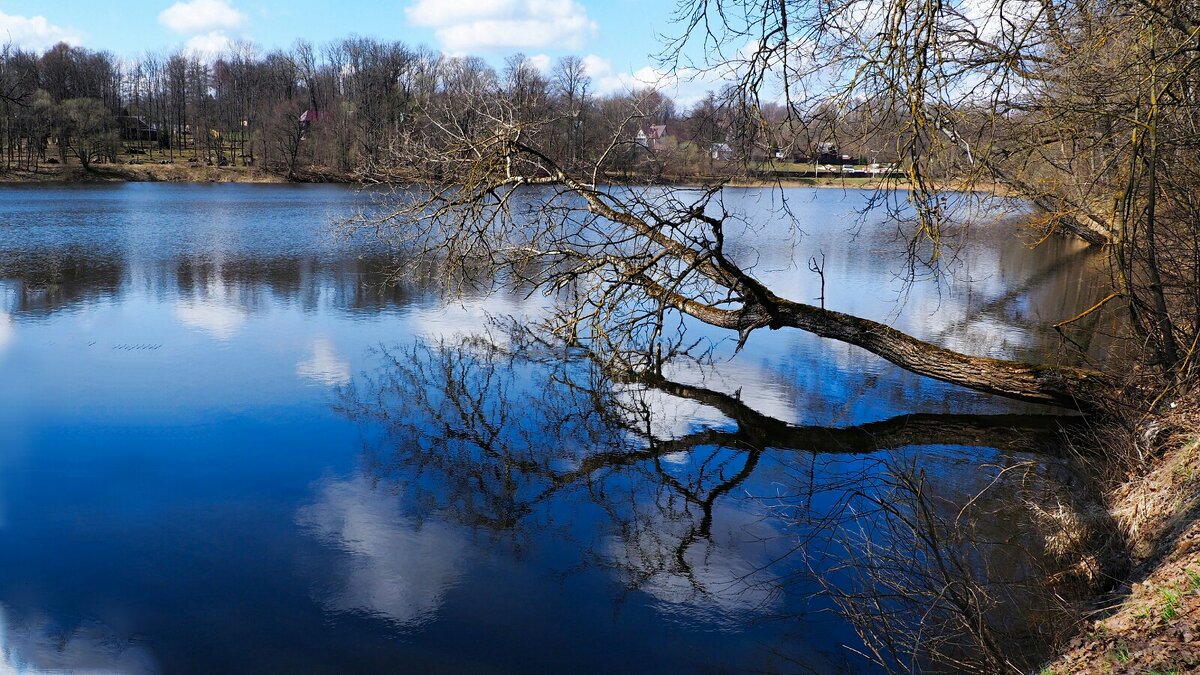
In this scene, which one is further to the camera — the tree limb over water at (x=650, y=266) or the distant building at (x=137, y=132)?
the distant building at (x=137, y=132)

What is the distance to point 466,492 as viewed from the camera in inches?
306

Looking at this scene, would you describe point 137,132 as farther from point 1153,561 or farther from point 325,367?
point 1153,561

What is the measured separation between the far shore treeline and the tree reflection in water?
110 inches

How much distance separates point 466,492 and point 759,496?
2479 mm

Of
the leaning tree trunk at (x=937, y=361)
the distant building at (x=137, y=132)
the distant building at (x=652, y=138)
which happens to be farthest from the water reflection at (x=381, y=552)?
the distant building at (x=137, y=132)

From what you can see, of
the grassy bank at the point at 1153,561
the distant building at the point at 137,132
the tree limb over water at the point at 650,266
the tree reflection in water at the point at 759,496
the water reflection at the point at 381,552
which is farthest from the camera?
the distant building at the point at 137,132

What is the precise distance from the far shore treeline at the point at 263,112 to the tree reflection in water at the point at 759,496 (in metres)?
2.80

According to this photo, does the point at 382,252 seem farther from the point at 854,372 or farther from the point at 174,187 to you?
the point at 174,187

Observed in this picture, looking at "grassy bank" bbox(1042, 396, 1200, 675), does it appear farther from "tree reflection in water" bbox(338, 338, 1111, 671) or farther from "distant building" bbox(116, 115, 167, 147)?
"distant building" bbox(116, 115, 167, 147)

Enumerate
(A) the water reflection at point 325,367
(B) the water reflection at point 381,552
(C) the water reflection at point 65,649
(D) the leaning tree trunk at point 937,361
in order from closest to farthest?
(C) the water reflection at point 65,649, (B) the water reflection at point 381,552, (D) the leaning tree trunk at point 937,361, (A) the water reflection at point 325,367

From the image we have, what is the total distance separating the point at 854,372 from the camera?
1186 centimetres

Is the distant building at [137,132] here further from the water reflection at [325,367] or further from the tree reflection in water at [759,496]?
the tree reflection in water at [759,496]

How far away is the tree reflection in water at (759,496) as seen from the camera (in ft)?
18.3

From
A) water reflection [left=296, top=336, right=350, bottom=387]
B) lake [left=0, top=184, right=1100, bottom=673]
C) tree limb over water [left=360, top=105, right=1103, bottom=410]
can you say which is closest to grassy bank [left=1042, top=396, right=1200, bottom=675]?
lake [left=0, top=184, right=1100, bottom=673]
